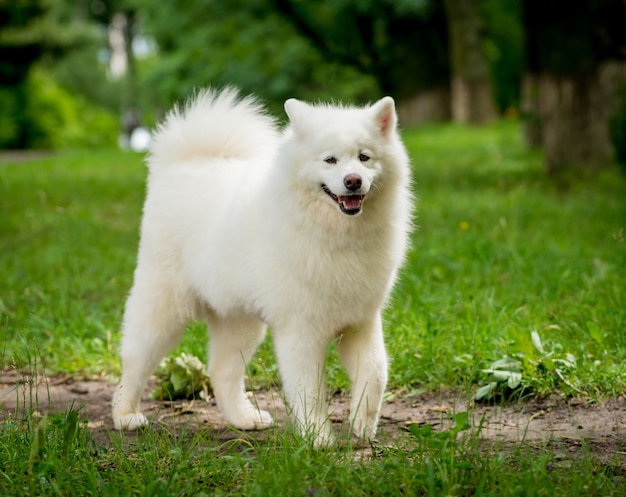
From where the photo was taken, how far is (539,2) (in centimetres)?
1107

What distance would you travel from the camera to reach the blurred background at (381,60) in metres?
10.8

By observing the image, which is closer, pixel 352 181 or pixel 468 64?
pixel 352 181

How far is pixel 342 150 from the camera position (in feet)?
11.8

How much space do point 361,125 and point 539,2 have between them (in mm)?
8230

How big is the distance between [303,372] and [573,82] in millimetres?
8254

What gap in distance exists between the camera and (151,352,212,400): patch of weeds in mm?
4719

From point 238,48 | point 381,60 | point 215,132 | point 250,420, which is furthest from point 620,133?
point 381,60

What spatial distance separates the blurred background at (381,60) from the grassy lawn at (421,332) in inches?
45.5

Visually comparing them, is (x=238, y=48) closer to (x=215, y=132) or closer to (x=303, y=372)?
(x=215, y=132)

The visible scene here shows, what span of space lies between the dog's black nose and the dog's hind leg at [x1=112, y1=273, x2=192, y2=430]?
122 centimetres

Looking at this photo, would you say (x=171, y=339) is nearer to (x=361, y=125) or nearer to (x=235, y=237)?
(x=235, y=237)

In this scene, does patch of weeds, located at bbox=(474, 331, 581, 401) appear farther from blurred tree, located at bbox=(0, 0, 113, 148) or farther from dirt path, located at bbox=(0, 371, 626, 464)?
blurred tree, located at bbox=(0, 0, 113, 148)

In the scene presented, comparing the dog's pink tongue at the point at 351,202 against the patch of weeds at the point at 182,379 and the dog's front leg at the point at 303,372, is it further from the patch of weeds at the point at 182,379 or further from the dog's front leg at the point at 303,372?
the patch of weeds at the point at 182,379

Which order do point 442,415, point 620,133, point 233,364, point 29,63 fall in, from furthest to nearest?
1. point 29,63
2. point 620,133
3. point 233,364
4. point 442,415
